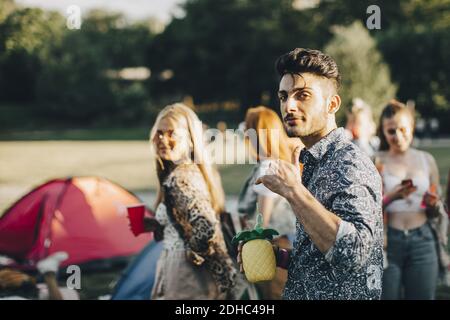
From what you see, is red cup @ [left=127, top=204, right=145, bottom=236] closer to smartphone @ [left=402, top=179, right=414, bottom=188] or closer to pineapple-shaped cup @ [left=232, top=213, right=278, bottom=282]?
pineapple-shaped cup @ [left=232, top=213, right=278, bottom=282]

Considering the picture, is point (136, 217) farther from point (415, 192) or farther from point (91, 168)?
point (91, 168)

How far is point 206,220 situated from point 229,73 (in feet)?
149

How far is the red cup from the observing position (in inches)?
150

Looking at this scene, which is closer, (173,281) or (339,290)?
(339,290)

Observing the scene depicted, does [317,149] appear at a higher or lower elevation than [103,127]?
lower

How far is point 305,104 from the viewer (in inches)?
86.8

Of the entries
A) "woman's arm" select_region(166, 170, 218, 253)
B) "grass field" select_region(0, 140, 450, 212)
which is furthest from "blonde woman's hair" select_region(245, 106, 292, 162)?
"grass field" select_region(0, 140, 450, 212)

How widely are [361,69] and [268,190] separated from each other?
88.5 feet

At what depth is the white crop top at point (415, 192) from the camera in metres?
4.29

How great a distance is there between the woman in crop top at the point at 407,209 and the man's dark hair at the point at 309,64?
1.96 meters

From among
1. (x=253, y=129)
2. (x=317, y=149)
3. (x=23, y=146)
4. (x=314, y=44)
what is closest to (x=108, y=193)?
(x=253, y=129)

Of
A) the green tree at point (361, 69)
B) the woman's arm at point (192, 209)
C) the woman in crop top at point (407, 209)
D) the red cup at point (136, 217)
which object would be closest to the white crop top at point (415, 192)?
the woman in crop top at point (407, 209)

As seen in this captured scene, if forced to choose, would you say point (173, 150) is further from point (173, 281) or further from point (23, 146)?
point (23, 146)

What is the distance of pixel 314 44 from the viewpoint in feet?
144
